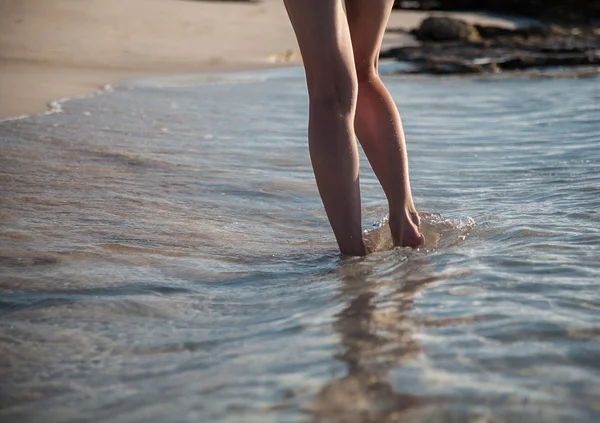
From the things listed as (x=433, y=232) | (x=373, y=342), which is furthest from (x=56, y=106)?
(x=373, y=342)

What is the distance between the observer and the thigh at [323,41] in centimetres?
228

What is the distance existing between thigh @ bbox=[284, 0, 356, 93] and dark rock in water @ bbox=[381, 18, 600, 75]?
6.81 meters

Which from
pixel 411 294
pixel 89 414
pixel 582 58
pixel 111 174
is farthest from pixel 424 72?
pixel 89 414

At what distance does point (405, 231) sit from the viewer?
2.52m

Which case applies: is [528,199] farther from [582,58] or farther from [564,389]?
[582,58]

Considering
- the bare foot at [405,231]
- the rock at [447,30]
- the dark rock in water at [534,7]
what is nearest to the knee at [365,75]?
the bare foot at [405,231]

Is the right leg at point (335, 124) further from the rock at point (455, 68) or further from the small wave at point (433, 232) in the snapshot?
the rock at point (455, 68)

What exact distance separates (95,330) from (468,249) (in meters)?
1.05

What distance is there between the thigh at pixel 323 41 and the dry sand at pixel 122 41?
3909mm

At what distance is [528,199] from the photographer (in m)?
3.23

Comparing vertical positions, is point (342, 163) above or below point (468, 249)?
above

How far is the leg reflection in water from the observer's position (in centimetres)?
142

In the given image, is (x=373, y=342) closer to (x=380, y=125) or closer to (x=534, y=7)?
(x=380, y=125)

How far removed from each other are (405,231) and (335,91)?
449mm
